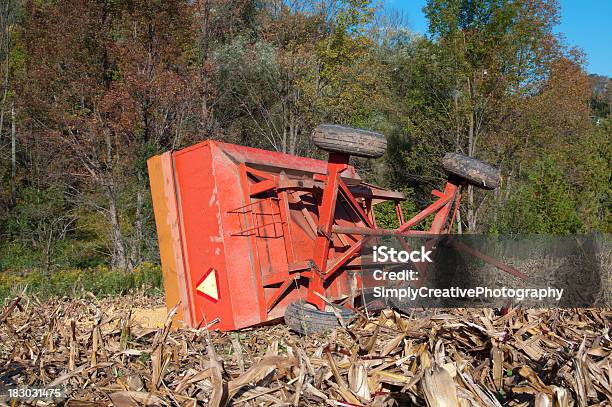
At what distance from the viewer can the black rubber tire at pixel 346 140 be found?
4660mm

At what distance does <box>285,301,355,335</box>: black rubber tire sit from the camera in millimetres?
4445

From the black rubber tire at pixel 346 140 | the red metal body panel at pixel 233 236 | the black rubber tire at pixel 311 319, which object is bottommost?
the black rubber tire at pixel 311 319

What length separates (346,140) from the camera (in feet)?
15.3

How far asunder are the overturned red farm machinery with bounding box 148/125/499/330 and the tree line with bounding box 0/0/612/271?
23.9ft

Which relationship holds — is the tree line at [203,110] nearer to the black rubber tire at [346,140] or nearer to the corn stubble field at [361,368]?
the black rubber tire at [346,140]

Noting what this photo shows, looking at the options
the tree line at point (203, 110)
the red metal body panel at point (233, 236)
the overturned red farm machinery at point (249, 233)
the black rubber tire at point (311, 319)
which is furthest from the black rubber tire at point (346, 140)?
the tree line at point (203, 110)

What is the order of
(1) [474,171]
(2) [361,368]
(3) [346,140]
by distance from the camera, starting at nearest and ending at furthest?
(2) [361,368], (3) [346,140], (1) [474,171]

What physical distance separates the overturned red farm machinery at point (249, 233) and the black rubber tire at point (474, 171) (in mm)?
74

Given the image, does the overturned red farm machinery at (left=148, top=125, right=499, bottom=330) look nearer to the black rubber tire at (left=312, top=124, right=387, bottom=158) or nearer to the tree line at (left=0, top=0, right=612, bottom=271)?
the black rubber tire at (left=312, top=124, right=387, bottom=158)

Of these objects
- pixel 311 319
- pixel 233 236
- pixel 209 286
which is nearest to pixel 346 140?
pixel 233 236

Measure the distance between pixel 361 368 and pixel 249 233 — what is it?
2625 mm

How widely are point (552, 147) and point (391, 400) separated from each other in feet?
61.1

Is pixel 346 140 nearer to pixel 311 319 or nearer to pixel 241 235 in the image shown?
pixel 241 235

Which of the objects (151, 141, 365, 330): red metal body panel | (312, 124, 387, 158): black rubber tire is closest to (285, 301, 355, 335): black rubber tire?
(151, 141, 365, 330): red metal body panel
